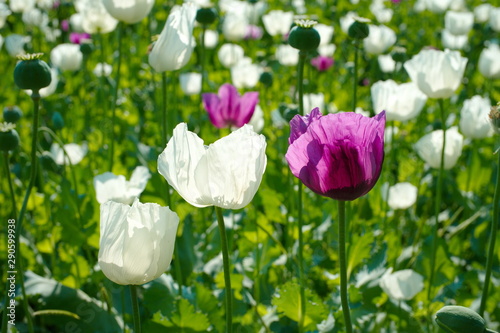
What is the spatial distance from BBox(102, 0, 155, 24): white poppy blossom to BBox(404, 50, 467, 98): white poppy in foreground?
0.67 m

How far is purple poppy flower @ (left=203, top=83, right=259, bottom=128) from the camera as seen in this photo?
172 cm

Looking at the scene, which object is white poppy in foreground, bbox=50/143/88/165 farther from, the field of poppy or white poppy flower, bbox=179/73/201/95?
white poppy flower, bbox=179/73/201/95

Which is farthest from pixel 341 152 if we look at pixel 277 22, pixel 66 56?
pixel 277 22

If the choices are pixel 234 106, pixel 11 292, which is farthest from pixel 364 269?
pixel 11 292

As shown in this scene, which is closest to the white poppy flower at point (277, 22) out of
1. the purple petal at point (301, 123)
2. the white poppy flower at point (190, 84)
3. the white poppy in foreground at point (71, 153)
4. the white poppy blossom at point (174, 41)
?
the white poppy flower at point (190, 84)

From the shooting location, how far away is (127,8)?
1.53 meters

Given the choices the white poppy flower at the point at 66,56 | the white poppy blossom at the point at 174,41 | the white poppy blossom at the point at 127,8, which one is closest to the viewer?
the white poppy blossom at the point at 174,41

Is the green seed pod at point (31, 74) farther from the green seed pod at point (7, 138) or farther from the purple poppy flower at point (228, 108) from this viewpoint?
the purple poppy flower at point (228, 108)

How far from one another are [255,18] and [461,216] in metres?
1.80

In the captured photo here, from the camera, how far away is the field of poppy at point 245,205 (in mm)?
788

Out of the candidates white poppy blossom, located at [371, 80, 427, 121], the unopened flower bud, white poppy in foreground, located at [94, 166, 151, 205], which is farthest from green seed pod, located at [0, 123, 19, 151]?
white poppy blossom, located at [371, 80, 427, 121]

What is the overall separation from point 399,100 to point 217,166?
98 cm

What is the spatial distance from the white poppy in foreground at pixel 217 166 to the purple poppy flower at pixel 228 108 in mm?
918

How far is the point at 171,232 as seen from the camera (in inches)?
31.2
